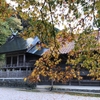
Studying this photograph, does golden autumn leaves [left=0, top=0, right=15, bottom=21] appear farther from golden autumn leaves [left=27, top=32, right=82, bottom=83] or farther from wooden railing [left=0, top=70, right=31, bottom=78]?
wooden railing [left=0, top=70, right=31, bottom=78]

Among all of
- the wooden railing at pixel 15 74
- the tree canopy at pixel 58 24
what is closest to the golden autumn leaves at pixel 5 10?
the tree canopy at pixel 58 24

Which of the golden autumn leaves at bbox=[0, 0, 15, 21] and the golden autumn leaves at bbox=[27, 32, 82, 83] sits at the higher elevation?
the golden autumn leaves at bbox=[0, 0, 15, 21]

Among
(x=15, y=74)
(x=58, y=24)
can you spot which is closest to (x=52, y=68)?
(x=58, y=24)

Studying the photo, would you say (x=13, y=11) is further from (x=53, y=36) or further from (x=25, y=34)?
(x=53, y=36)

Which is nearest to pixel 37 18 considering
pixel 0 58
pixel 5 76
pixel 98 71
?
pixel 98 71

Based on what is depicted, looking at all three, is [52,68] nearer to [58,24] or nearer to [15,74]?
[58,24]

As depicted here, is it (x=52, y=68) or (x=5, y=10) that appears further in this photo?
(x=52, y=68)

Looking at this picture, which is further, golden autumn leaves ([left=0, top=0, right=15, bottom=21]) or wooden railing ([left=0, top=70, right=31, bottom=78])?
wooden railing ([left=0, top=70, right=31, bottom=78])

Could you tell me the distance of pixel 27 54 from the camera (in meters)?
22.3

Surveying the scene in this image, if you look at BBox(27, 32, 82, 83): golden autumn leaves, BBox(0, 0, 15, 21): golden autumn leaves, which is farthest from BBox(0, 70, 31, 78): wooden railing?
BBox(0, 0, 15, 21): golden autumn leaves

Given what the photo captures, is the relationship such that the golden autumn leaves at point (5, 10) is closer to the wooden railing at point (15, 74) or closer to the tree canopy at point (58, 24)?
the tree canopy at point (58, 24)

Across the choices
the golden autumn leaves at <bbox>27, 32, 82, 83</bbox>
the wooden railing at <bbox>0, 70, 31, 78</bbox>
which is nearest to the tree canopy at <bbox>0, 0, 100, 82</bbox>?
the golden autumn leaves at <bbox>27, 32, 82, 83</bbox>

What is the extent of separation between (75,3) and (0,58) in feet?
93.2

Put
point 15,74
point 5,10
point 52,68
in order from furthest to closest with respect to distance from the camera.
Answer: point 15,74 → point 52,68 → point 5,10
